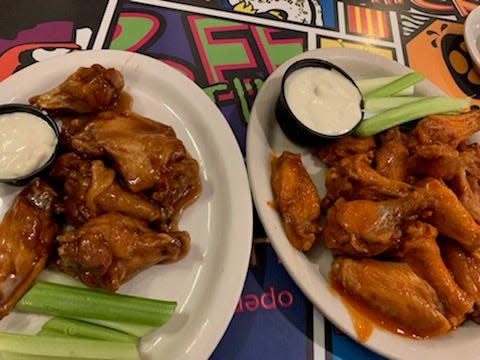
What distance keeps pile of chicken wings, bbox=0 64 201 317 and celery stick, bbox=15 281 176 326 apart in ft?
0.19

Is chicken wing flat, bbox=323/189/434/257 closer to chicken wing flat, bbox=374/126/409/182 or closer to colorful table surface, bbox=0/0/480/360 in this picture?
chicken wing flat, bbox=374/126/409/182

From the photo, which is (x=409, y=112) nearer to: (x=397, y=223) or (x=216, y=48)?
(x=397, y=223)

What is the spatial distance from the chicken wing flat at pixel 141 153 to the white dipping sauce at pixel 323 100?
0.70 meters

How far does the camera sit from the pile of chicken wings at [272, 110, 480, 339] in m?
2.35

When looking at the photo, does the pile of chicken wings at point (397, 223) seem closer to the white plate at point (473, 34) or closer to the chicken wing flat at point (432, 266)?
the chicken wing flat at point (432, 266)

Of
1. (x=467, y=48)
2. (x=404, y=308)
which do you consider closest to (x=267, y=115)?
(x=404, y=308)

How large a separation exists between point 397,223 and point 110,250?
55.9 inches

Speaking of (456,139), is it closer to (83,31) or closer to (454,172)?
(454,172)

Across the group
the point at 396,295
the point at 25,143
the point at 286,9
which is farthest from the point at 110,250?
the point at 286,9

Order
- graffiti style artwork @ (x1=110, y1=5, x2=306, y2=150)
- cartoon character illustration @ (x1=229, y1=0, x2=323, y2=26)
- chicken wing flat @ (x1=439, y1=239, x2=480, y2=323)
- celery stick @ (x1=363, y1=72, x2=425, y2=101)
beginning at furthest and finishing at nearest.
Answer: cartoon character illustration @ (x1=229, y1=0, x2=323, y2=26)
graffiti style artwork @ (x1=110, y1=5, x2=306, y2=150)
celery stick @ (x1=363, y1=72, x2=425, y2=101)
chicken wing flat @ (x1=439, y1=239, x2=480, y2=323)

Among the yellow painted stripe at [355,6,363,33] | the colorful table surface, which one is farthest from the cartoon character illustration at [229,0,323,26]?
the yellow painted stripe at [355,6,363,33]

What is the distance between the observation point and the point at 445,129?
2854 millimetres

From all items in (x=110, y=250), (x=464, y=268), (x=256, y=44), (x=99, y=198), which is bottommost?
(x=464, y=268)

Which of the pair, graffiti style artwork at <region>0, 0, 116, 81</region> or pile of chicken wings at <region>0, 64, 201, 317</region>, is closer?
pile of chicken wings at <region>0, 64, 201, 317</region>
